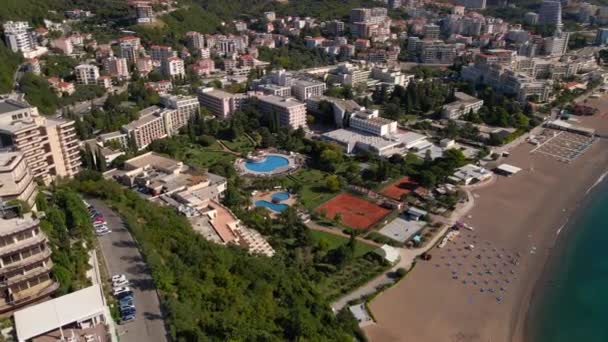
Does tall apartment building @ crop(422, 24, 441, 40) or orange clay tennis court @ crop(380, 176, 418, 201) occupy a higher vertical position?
tall apartment building @ crop(422, 24, 441, 40)

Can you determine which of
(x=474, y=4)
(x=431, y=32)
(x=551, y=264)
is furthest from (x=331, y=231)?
(x=474, y=4)

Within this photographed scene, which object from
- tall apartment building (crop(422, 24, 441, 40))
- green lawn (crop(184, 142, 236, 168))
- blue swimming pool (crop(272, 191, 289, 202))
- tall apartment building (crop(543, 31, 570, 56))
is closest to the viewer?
blue swimming pool (crop(272, 191, 289, 202))

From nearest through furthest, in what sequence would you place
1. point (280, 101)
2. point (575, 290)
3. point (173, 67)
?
point (575, 290) < point (280, 101) < point (173, 67)

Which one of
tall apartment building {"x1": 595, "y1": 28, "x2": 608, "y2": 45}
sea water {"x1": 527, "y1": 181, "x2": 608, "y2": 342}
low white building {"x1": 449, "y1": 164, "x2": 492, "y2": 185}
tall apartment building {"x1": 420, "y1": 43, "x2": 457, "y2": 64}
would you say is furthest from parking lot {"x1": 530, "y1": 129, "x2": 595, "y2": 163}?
tall apartment building {"x1": 595, "y1": 28, "x2": 608, "y2": 45}

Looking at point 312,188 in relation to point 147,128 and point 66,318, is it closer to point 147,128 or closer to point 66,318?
point 147,128

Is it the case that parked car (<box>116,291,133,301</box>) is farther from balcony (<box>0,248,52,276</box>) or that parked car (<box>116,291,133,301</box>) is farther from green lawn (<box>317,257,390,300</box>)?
green lawn (<box>317,257,390,300</box>)

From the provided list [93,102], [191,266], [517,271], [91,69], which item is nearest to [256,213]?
[191,266]
